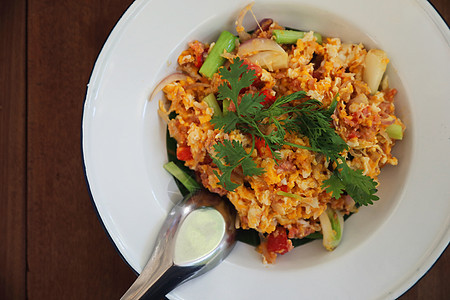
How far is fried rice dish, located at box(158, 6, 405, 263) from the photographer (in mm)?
2152

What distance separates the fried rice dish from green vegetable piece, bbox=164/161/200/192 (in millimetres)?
81

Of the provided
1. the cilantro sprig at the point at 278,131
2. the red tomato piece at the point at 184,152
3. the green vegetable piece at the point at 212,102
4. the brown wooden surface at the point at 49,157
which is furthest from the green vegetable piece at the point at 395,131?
the brown wooden surface at the point at 49,157

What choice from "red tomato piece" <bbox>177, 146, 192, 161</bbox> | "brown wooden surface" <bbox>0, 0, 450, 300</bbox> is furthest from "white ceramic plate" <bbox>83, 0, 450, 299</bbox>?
"brown wooden surface" <bbox>0, 0, 450, 300</bbox>

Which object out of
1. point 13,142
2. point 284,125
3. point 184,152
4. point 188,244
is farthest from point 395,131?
point 13,142

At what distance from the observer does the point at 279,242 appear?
2.37 m

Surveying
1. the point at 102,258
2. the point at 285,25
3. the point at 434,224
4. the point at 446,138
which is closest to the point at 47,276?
the point at 102,258

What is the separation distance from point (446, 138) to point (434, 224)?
459 mm

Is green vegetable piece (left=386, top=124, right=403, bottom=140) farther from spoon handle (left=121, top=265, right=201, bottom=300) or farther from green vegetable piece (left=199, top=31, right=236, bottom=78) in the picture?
spoon handle (left=121, top=265, right=201, bottom=300)

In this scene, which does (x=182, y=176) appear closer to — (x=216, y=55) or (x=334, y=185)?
(x=216, y=55)

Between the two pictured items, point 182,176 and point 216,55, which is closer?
point 216,55

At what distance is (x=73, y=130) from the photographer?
8.98 feet

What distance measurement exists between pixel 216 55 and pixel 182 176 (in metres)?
0.75

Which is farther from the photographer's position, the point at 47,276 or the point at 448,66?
the point at 47,276

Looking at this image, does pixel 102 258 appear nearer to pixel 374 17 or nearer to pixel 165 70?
pixel 165 70
